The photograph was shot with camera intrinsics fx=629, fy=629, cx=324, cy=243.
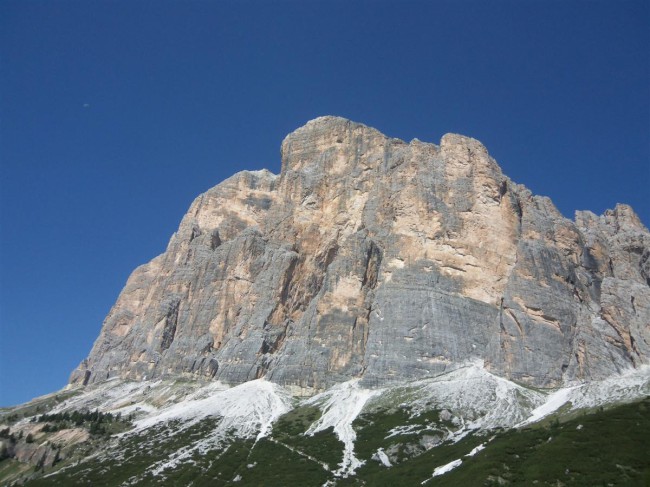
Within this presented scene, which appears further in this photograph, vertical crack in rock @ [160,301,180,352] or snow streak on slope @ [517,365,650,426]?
vertical crack in rock @ [160,301,180,352]

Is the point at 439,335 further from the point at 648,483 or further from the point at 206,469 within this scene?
the point at 648,483

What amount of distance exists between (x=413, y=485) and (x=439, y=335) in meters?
61.6

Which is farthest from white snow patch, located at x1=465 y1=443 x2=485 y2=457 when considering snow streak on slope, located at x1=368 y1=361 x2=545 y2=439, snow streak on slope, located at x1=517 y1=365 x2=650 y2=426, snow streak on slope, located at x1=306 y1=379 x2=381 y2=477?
snow streak on slope, located at x1=306 y1=379 x2=381 y2=477

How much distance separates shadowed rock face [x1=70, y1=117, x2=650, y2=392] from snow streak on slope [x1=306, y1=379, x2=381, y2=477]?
14.7 ft

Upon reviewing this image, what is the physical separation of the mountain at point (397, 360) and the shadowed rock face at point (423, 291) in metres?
0.48

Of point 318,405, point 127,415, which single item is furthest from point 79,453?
point 318,405

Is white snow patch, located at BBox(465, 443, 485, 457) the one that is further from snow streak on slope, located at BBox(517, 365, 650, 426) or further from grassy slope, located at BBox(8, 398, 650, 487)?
snow streak on slope, located at BBox(517, 365, 650, 426)

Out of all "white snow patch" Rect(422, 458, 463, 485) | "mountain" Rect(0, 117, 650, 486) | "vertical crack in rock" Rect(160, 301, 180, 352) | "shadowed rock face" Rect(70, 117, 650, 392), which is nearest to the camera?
"white snow patch" Rect(422, 458, 463, 485)

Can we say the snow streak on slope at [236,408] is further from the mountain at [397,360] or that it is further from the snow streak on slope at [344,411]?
the snow streak on slope at [344,411]

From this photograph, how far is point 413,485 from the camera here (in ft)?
297

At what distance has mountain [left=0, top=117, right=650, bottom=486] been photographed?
10606 cm

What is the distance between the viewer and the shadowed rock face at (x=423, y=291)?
472ft

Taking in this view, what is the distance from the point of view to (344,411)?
135m

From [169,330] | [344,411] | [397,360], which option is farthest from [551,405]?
[169,330]
